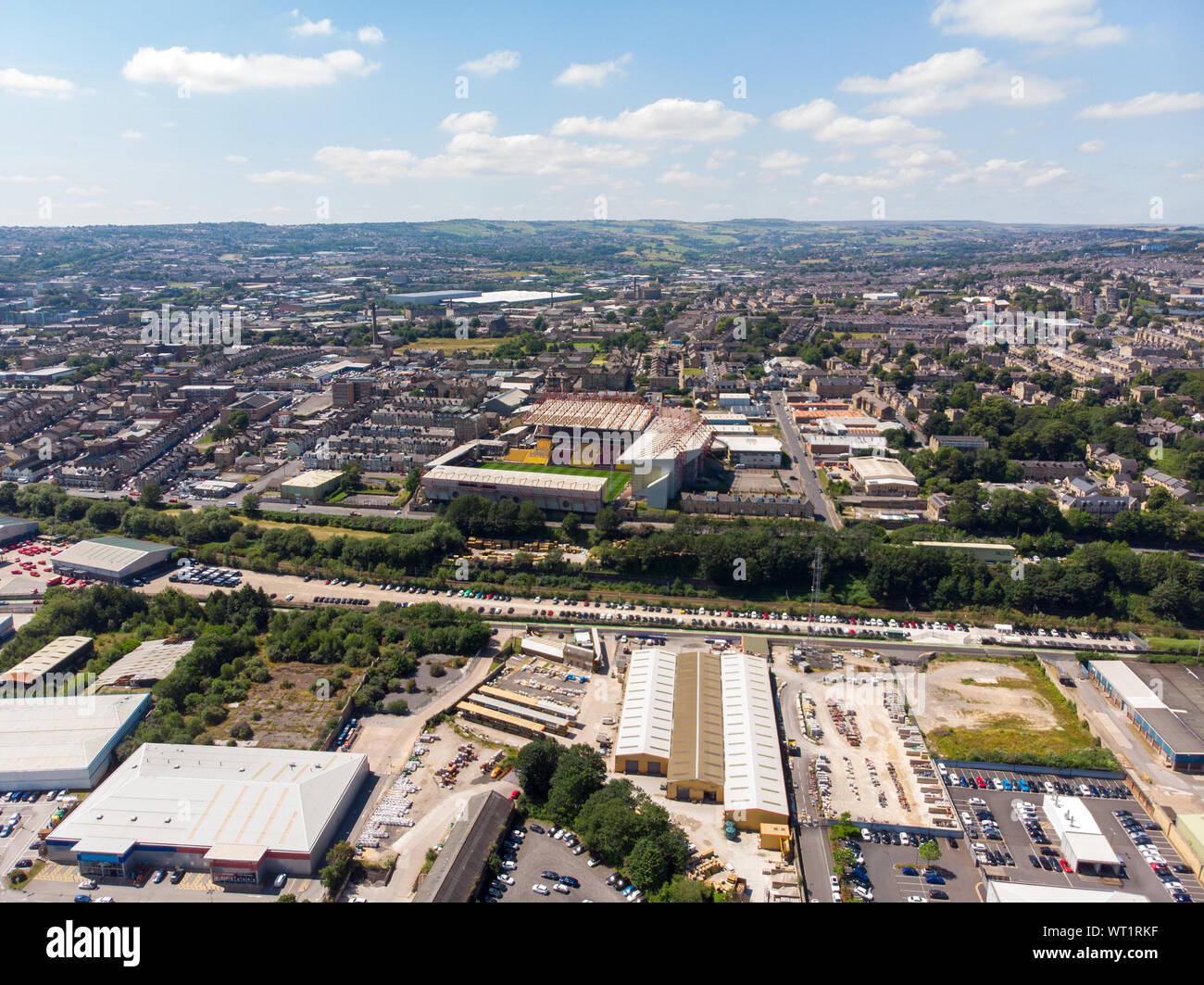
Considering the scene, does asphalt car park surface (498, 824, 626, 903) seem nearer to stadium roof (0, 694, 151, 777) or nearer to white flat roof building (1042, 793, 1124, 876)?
white flat roof building (1042, 793, 1124, 876)

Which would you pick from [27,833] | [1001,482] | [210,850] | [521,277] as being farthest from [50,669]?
[521,277]

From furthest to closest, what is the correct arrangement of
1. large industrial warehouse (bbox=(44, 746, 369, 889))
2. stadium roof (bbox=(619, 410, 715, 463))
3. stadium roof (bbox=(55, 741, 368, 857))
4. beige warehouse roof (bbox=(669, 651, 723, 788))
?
stadium roof (bbox=(619, 410, 715, 463)) < beige warehouse roof (bbox=(669, 651, 723, 788)) < stadium roof (bbox=(55, 741, 368, 857)) < large industrial warehouse (bbox=(44, 746, 369, 889))

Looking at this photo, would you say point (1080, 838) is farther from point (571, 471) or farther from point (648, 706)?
point (571, 471)

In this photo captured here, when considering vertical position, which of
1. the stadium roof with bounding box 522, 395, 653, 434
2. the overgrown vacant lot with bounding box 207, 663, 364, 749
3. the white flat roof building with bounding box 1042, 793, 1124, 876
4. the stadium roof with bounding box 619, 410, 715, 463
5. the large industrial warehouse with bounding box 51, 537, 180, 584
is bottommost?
the white flat roof building with bounding box 1042, 793, 1124, 876

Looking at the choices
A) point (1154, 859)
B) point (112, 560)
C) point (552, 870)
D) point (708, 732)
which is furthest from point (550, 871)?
point (112, 560)

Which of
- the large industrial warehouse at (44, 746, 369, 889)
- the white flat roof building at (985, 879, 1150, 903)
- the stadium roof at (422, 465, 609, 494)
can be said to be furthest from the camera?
the stadium roof at (422, 465, 609, 494)

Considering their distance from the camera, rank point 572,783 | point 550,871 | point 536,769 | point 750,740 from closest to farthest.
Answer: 1. point 550,871
2. point 572,783
3. point 536,769
4. point 750,740

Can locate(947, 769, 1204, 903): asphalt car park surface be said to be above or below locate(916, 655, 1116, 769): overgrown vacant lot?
below

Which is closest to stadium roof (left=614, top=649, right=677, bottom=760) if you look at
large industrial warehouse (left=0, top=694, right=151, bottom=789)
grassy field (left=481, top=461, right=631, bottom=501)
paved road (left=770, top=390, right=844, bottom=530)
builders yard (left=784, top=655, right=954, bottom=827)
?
builders yard (left=784, top=655, right=954, bottom=827)
